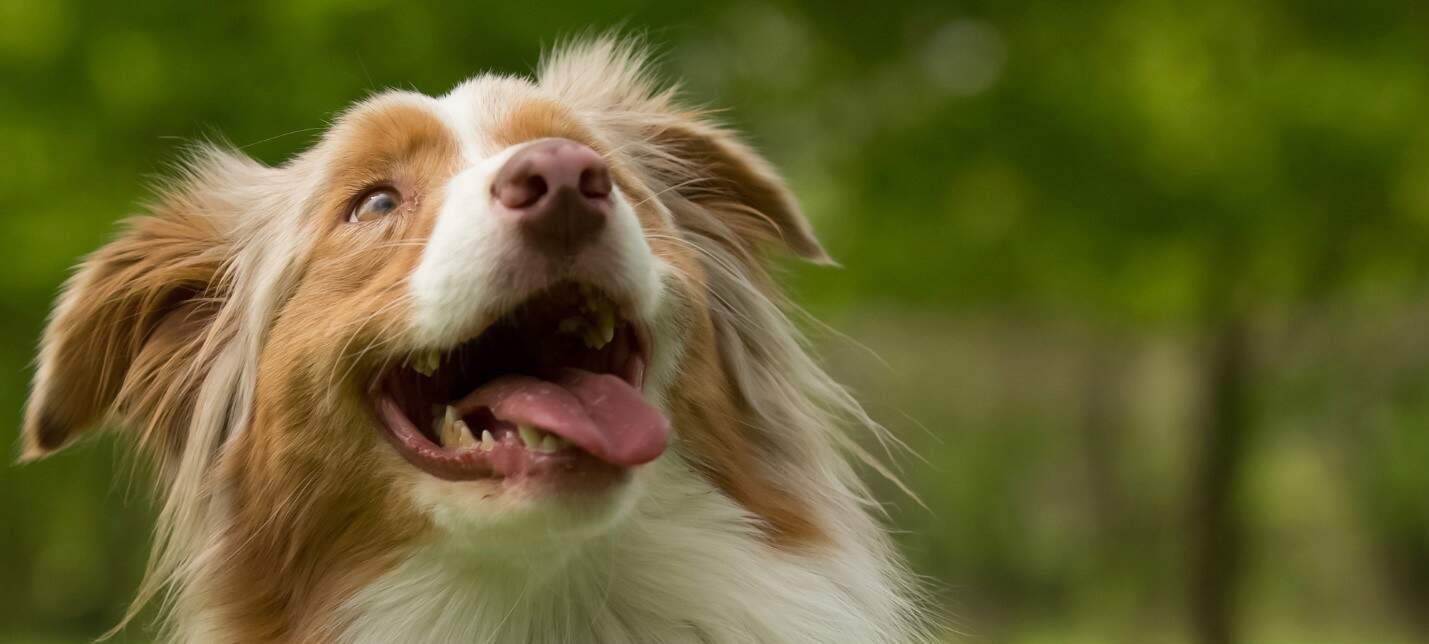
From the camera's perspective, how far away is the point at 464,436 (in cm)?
357

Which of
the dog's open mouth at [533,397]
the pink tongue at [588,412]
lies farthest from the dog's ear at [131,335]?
the pink tongue at [588,412]

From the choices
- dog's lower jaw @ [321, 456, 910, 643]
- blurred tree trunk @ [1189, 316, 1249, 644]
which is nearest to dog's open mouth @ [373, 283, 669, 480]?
dog's lower jaw @ [321, 456, 910, 643]

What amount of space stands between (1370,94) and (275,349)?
820 cm

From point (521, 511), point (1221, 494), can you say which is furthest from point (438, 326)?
point (1221, 494)

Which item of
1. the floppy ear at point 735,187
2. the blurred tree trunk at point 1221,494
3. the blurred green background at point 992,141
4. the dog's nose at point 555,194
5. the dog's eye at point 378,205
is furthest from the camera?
the blurred tree trunk at point 1221,494

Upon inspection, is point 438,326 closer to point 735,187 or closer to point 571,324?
point 571,324

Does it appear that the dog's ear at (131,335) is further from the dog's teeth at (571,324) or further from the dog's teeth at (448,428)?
the dog's teeth at (571,324)

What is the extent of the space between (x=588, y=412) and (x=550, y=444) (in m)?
0.12

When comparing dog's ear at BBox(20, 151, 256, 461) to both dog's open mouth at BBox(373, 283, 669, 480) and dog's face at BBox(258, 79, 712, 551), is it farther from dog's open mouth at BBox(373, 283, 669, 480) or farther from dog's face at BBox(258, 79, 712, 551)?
dog's open mouth at BBox(373, 283, 669, 480)

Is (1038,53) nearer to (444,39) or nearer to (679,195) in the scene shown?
(444,39)

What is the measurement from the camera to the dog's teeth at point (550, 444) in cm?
341

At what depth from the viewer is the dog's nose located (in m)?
3.32

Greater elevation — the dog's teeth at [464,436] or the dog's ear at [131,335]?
the dog's ear at [131,335]

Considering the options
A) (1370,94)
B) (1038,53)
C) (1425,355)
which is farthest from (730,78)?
(1425,355)
